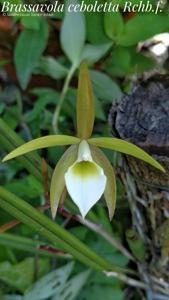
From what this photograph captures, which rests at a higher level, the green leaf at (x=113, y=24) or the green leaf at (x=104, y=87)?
the green leaf at (x=113, y=24)

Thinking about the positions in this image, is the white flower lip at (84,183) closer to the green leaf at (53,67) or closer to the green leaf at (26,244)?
the green leaf at (26,244)

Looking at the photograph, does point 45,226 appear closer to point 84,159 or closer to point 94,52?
point 84,159

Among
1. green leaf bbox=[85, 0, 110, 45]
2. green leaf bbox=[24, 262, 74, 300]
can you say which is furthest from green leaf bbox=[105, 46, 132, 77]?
green leaf bbox=[24, 262, 74, 300]

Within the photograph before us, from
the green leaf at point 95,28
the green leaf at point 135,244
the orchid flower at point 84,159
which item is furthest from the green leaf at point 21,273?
the green leaf at point 95,28

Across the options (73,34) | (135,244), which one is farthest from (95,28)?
(135,244)

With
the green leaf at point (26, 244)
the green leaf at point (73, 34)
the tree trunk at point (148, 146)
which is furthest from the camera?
the green leaf at point (73, 34)

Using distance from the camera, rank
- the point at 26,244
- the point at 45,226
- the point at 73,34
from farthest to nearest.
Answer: the point at 73,34
the point at 26,244
the point at 45,226
